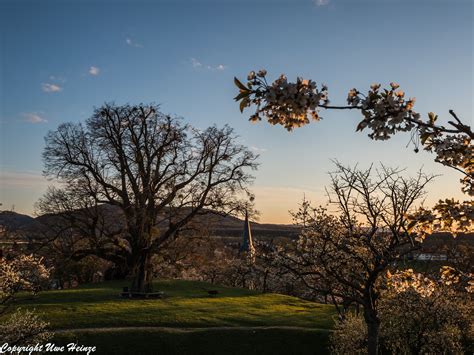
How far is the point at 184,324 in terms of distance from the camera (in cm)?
2388

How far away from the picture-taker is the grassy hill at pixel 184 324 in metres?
20.5

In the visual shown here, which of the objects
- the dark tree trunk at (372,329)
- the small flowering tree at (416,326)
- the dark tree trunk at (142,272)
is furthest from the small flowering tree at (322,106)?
the dark tree trunk at (142,272)

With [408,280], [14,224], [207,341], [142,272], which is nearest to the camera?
[408,280]

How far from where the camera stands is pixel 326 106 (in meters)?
4.04

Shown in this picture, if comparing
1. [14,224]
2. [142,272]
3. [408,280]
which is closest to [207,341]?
[142,272]

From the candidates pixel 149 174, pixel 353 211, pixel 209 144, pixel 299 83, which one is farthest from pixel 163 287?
pixel 299 83

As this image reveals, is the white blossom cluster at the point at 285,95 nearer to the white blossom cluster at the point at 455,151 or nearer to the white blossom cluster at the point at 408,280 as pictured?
the white blossom cluster at the point at 455,151

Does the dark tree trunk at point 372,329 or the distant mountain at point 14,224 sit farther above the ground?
the distant mountain at point 14,224

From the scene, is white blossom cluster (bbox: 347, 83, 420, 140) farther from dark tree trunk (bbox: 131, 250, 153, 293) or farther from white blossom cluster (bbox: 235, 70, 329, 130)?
dark tree trunk (bbox: 131, 250, 153, 293)

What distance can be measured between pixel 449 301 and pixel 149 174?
22.1 metres

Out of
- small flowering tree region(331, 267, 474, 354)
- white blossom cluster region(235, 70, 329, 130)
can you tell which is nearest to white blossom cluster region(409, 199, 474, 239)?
white blossom cluster region(235, 70, 329, 130)

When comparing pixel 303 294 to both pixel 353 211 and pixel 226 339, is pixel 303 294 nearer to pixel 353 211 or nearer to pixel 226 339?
pixel 226 339

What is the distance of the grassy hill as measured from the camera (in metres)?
20.5

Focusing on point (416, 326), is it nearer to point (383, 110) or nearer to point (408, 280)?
point (408, 280)
